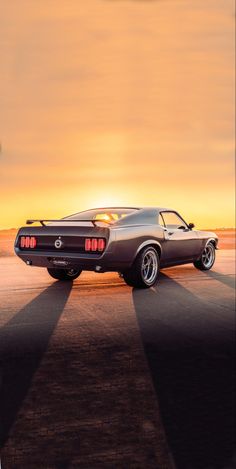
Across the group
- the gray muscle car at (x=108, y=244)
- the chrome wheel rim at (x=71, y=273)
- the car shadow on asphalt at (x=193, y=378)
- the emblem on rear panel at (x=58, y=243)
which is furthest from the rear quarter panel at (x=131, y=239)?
the chrome wheel rim at (x=71, y=273)

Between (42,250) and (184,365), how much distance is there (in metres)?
4.44

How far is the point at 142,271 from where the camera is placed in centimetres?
904

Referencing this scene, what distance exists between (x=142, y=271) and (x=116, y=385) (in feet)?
15.5

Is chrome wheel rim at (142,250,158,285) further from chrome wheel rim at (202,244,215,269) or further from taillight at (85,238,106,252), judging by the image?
chrome wheel rim at (202,244,215,269)

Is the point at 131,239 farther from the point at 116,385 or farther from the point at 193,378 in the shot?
the point at 116,385

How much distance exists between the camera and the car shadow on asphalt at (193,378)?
3.71 metres

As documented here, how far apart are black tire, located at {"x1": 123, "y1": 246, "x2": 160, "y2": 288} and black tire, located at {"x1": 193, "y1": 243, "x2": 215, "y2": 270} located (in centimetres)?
265

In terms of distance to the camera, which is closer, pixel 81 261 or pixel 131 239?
pixel 81 261

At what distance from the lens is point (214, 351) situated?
5.40 metres

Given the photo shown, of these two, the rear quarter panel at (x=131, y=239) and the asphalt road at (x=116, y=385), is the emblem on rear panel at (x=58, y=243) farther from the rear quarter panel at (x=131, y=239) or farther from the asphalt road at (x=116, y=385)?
the asphalt road at (x=116, y=385)

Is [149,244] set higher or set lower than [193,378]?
higher

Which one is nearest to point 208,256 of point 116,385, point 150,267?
point 150,267

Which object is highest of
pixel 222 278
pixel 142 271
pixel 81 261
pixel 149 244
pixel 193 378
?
pixel 149 244

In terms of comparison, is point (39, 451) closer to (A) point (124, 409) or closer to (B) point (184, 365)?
(A) point (124, 409)
